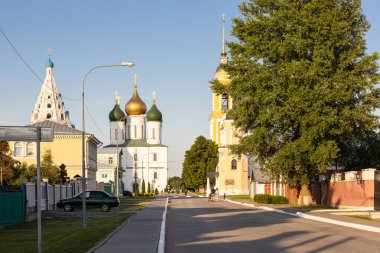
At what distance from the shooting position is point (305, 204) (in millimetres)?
48250

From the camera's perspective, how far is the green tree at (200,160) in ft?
414

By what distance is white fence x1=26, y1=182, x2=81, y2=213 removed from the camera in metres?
35.3

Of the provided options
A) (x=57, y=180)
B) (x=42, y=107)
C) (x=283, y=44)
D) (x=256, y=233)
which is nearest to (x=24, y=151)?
(x=57, y=180)

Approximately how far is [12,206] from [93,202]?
17.2m

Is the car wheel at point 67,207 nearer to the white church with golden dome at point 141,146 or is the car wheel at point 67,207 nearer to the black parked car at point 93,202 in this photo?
the black parked car at point 93,202

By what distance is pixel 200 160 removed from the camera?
127 meters

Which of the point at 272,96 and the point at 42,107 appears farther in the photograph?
the point at 42,107

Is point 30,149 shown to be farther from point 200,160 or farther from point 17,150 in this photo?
point 200,160

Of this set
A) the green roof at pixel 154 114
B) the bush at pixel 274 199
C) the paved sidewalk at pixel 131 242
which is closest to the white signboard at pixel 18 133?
the paved sidewalk at pixel 131 242

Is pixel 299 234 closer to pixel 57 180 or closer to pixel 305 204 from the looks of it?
pixel 305 204

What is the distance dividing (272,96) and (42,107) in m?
87.2

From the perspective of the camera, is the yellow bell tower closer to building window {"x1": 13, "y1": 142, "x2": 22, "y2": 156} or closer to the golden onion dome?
building window {"x1": 13, "y1": 142, "x2": 22, "y2": 156}

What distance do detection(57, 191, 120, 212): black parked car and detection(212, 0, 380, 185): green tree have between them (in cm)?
1041

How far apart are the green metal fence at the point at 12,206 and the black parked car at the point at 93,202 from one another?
1279 cm
